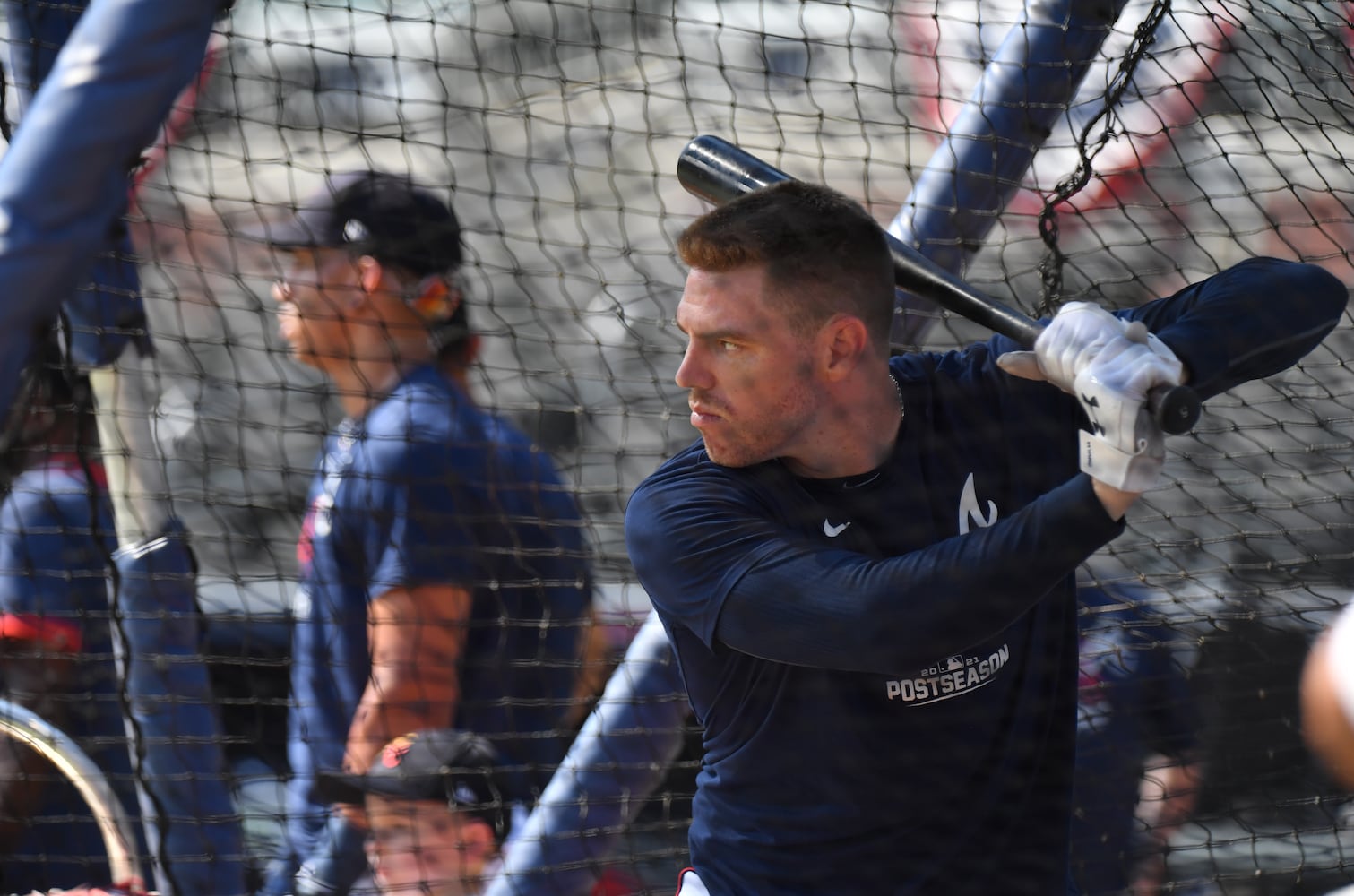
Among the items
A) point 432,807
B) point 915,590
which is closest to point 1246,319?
point 915,590

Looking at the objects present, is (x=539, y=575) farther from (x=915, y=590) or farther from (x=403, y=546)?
(x=915, y=590)

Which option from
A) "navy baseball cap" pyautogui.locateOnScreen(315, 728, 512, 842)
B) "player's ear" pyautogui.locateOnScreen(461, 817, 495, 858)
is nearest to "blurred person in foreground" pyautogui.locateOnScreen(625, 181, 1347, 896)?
"navy baseball cap" pyautogui.locateOnScreen(315, 728, 512, 842)

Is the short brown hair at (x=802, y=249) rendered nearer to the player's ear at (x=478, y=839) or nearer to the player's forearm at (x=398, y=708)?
the player's forearm at (x=398, y=708)

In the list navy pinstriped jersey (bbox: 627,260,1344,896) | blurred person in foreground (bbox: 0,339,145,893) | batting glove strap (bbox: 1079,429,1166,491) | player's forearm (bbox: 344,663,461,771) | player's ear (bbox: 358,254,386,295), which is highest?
batting glove strap (bbox: 1079,429,1166,491)

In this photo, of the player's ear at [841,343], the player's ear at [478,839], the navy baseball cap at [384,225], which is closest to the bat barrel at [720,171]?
the player's ear at [841,343]

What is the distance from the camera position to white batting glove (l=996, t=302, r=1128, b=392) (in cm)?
146

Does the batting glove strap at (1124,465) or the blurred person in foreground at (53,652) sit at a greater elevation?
the batting glove strap at (1124,465)

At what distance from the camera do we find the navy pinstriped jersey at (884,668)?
1602 millimetres

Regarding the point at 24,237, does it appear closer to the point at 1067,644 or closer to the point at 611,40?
the point at 1067,644

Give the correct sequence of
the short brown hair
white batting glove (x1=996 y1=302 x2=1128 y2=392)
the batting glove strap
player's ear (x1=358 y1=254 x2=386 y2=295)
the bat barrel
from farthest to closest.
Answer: player's ear (x1=358 y1=254 x2=386 y2=295) → the bat barrel → the short brown hair → white batting glove (x1=996 y1=302 x2=1128 y2=392) → the batting glove strap

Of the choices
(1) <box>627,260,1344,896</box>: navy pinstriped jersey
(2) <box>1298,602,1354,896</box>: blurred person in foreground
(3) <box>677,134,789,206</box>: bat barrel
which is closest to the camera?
(2) <box>1298,602,1354,896</box>: blurred person in foreground

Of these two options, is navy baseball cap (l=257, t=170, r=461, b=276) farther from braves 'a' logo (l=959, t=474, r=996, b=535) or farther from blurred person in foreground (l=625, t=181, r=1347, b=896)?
braves 'a' logo (l=959, t=474, r=996, b=535)

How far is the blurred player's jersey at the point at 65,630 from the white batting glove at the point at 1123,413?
216 cm

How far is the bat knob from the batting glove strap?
0.09 feet
